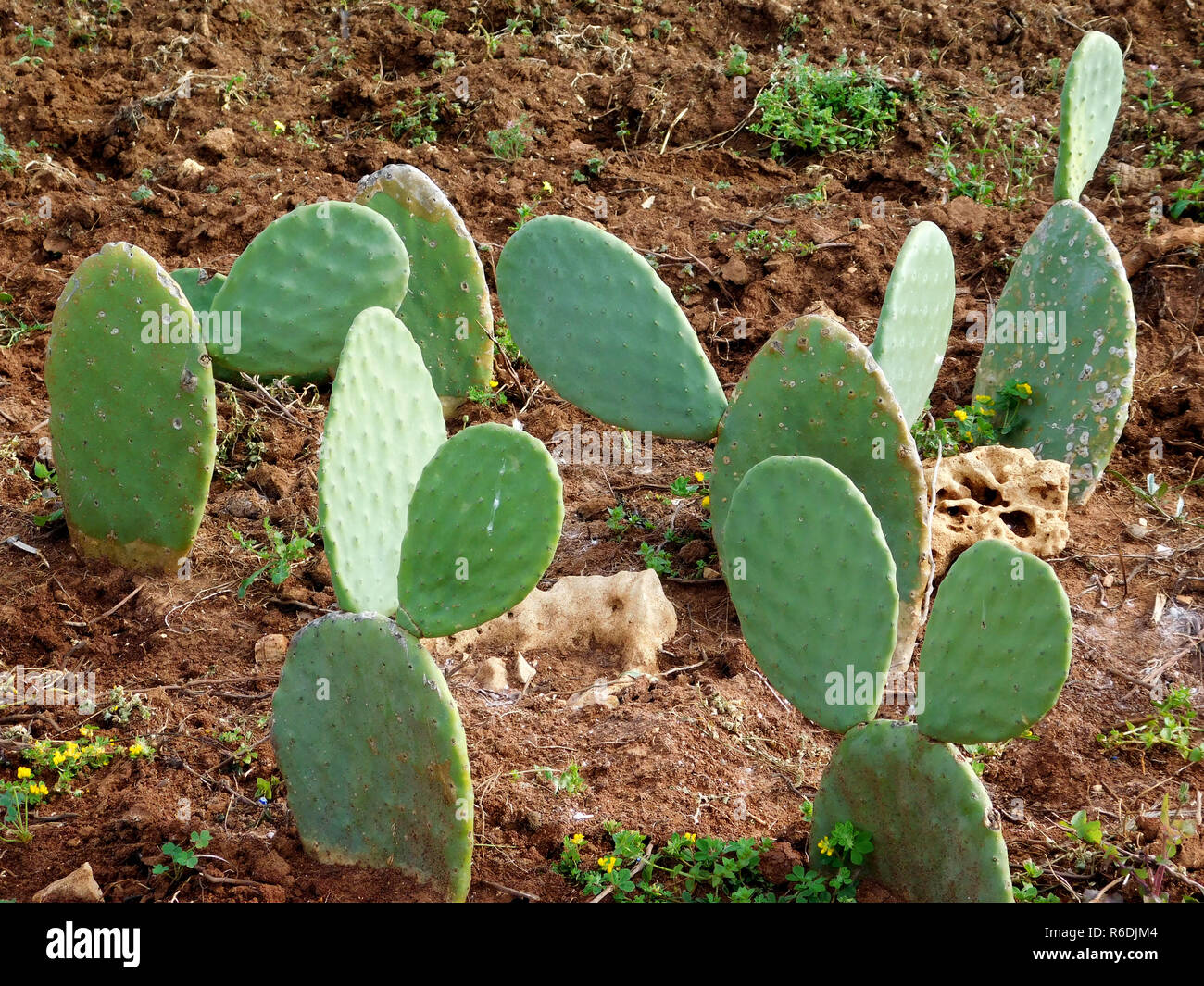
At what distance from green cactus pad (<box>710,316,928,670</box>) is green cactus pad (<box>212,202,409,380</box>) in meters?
0.99

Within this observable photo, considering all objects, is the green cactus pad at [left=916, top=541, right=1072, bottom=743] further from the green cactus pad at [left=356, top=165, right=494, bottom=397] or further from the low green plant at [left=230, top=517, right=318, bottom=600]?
the green cactus pad at [left=356, top=165, right=494, bottom=397]

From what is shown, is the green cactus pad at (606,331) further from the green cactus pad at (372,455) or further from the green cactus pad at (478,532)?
→ the green cactus pad at (478,532)

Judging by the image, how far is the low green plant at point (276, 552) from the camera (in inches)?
122

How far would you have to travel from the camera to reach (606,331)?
122 inches

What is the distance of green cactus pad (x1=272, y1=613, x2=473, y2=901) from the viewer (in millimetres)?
2117

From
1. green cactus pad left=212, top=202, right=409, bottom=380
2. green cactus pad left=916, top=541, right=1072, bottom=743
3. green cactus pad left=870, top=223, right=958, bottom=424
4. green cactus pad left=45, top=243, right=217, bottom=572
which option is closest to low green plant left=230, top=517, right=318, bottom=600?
green cactus pad left=45, top=243, right=217, bottom=572

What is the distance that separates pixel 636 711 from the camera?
2.75m

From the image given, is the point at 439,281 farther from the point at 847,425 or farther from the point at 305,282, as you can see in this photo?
the point at 847,425

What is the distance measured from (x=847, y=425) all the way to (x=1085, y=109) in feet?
5.15

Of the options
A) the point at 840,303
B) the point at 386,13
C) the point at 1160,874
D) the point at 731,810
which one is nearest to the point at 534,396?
the point at 840,303

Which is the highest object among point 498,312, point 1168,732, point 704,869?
point 498,312

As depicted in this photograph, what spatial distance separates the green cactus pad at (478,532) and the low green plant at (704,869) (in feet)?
1.66

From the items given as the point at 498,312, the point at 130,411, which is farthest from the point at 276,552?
the point at 498,312

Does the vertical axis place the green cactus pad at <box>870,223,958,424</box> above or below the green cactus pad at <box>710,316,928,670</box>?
above
